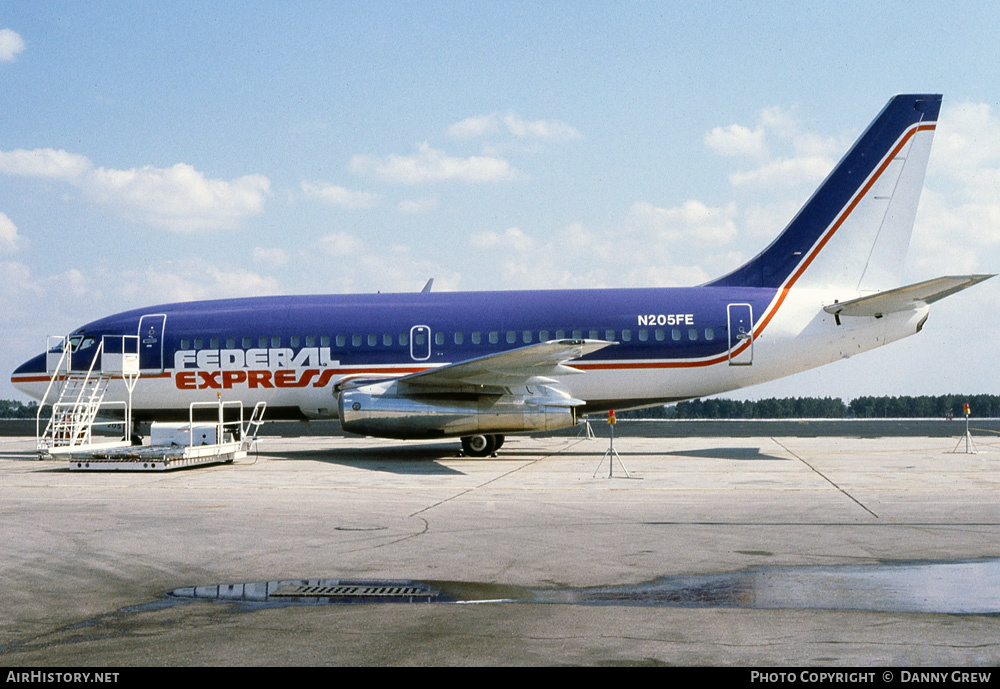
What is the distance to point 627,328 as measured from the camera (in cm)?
2294

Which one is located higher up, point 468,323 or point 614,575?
point 468,323

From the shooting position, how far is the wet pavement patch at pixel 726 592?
6.69m

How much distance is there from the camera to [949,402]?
72.9m

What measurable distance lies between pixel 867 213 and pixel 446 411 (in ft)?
39.6

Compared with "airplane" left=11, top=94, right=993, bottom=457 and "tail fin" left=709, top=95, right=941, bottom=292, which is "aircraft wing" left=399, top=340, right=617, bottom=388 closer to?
"airplane" left=11, top=94, right=993, bottom=457

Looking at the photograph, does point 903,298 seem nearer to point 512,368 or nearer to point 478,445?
point 512,368

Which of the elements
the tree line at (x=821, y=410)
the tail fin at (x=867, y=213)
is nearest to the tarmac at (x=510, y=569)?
the tail fin at (x=867, y=213)

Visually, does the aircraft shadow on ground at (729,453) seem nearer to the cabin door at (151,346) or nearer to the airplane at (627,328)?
the airplane at (627,328)

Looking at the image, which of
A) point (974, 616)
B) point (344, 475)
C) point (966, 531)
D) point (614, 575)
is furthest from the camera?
point (344, 475)

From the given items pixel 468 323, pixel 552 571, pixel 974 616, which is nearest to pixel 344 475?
pixel 468 323

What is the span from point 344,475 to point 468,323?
6465 mm
